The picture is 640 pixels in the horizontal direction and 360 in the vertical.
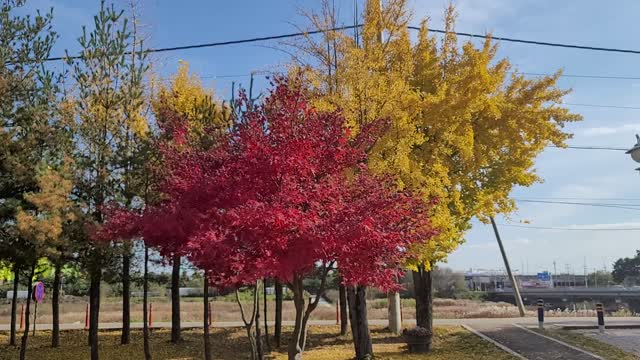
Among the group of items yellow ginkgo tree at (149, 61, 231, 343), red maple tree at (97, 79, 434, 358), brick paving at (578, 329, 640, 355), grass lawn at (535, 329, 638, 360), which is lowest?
brick paving at (578, 329, 640, 355)

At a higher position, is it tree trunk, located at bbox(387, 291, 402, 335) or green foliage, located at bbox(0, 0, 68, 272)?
green foliage, located at bbox(0, 0, 68, 272)

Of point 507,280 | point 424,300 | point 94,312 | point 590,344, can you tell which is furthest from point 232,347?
point 507,280

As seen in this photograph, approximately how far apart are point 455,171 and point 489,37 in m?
3.92

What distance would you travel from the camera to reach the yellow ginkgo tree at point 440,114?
40.6 ft

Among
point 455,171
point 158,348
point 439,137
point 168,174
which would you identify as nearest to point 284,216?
point 168,174

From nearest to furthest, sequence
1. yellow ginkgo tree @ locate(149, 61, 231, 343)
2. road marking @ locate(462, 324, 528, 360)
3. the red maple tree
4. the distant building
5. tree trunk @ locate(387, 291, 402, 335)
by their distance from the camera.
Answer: the red maple tree, yellow ginkgo tree @ locate(149, 61, 231, 343), road marking @ locate(462, 324, 528, 360), tree trunk @ locate(387, 291, 402, 335), the distant building

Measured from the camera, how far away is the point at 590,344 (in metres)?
15.8

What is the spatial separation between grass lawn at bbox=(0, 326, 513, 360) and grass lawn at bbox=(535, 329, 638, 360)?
7.57 ft

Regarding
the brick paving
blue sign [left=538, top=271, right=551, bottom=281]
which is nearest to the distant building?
blue sign [left=538, top=271, right=551, bottom=281]

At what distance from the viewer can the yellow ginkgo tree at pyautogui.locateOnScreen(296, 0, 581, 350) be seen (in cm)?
1238

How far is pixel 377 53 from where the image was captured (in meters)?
13.1

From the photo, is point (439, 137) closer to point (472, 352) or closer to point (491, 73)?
point (491, 73)

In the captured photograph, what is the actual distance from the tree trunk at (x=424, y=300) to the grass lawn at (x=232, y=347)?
70 centimetres

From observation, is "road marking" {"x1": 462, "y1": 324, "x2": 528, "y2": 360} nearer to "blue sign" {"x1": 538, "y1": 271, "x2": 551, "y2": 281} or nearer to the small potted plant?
the small potted plant
